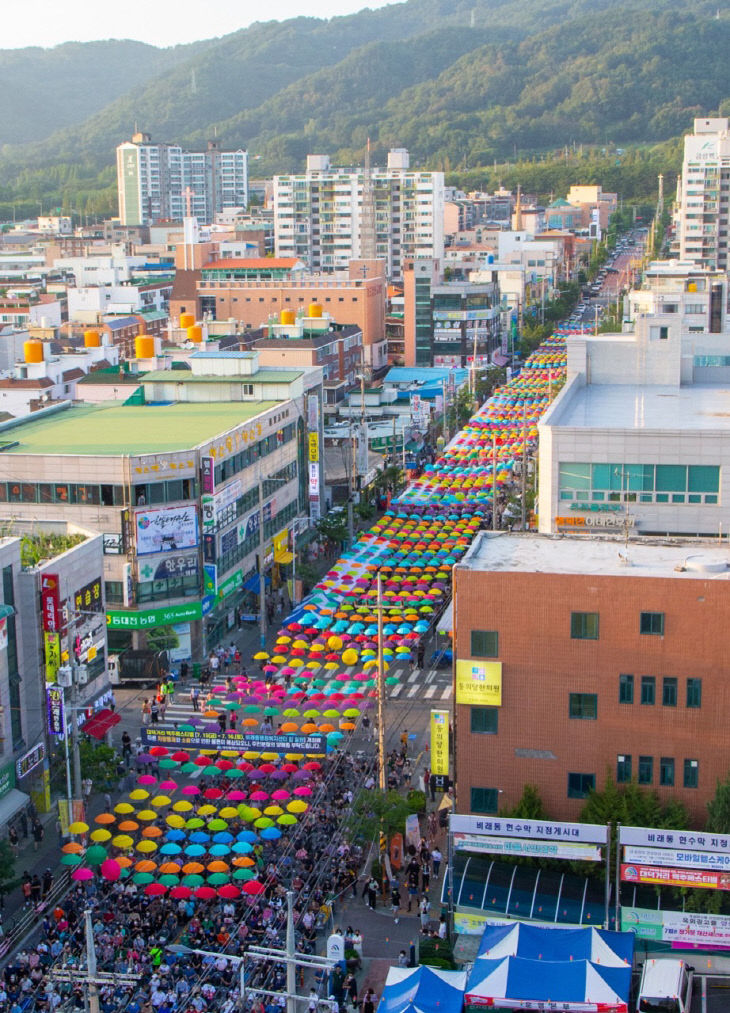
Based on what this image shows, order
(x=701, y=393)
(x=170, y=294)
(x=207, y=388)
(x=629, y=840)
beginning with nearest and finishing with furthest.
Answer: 1. (x=629, y=840)
2. (x=701, y=393)
3. (x=207, y=388)
4. (x=170, y=294)

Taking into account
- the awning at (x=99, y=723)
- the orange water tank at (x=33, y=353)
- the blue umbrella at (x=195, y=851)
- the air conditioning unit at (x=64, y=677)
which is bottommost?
the blue umbrella at (x=195, y=851)

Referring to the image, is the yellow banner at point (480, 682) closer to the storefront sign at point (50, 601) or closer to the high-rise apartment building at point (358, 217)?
the storefront sign at point (50, 601)

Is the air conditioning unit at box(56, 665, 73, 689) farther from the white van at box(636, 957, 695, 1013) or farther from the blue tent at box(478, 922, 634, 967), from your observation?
the white van at box(636, 957, 695, 1013)

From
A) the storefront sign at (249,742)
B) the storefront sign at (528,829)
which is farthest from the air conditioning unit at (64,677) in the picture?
the storefront sign at (528,829)

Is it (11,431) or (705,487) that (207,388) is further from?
(705,487)

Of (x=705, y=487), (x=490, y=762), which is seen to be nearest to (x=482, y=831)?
(x=490, y=762)

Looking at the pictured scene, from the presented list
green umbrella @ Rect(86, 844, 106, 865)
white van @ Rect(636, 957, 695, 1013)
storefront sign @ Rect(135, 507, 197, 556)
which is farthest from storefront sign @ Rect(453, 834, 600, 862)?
storefront sign @ Rect(135, 507, 197, 556)
